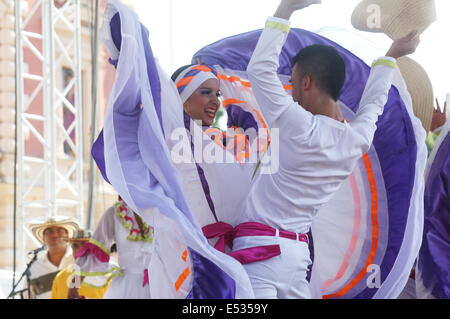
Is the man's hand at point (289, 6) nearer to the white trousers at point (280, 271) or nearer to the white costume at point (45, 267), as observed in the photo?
the white trousers at point (280, 271)

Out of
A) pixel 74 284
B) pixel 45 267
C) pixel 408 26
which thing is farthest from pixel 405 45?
pixel 45 267

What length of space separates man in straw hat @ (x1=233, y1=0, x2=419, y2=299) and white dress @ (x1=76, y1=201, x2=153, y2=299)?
1660mm

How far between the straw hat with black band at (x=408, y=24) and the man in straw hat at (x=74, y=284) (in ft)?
6.97

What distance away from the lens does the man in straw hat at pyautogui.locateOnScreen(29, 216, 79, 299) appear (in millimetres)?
5395

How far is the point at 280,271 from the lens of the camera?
2512mm

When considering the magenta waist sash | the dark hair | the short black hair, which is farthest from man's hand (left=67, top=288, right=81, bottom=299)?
the short black hair

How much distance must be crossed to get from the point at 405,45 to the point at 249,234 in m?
0.97

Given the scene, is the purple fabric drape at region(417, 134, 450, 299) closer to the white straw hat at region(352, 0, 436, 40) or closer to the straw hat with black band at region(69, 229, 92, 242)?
the white straw hat at region(352, 0, 436, 40)

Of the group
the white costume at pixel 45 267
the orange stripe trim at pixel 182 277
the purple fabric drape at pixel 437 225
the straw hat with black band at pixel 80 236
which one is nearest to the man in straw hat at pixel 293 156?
the orange stripe trim at pixel 182 277

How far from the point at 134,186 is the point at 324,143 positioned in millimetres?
646

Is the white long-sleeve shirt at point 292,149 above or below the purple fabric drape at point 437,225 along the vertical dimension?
above

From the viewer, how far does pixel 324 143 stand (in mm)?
2555

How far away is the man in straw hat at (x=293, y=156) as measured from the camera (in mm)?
2488
